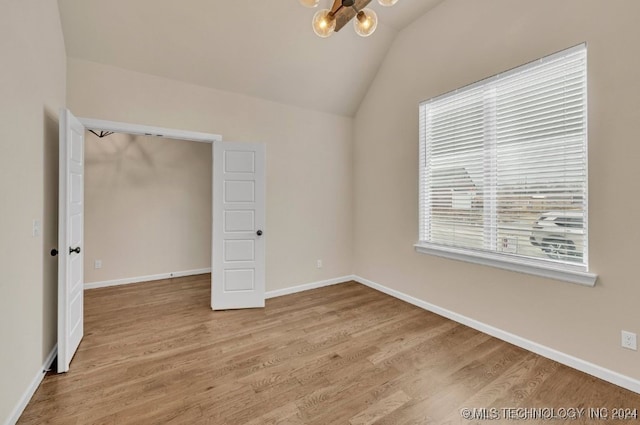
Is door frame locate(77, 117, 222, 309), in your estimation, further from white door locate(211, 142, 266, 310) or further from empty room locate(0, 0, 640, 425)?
white door locate(211, 142, 266, 310)

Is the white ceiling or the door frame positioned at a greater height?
the white ceiling

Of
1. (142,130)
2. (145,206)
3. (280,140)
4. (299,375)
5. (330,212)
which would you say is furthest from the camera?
(145,206)

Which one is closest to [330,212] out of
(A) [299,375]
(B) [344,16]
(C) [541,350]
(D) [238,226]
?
(D) [238,226]

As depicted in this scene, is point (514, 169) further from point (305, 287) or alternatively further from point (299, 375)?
point (305, 287)

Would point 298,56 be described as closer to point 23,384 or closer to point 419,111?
point 419,111

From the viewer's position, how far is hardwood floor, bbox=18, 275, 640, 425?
71.7 inches

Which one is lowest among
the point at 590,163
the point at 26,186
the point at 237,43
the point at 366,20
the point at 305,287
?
→ the point at 305,287

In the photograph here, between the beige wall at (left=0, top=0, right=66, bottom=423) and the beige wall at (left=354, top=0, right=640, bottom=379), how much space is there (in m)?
3.65

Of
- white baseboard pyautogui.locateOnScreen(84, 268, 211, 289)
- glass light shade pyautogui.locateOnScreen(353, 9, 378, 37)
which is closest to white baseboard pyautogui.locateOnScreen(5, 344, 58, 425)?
white baseboard pyautogui.locateOnScreen(84, 268, 211, 289)

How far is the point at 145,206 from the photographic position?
15.6 feet

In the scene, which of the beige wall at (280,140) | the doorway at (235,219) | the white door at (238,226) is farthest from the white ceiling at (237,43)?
the white door at (238,226)

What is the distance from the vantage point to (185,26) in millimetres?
2918

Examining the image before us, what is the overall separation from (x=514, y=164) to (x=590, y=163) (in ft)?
1.81

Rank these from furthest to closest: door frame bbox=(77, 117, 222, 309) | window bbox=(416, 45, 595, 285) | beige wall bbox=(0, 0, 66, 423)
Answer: door frame bbox=(77, 117, 222, 309) → window bbox=(416, 45, 595, 285) → beige wall bbox=(0, 0, 66, 423)
